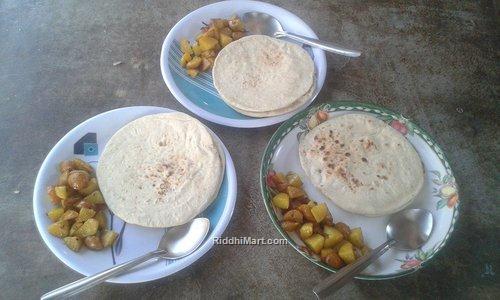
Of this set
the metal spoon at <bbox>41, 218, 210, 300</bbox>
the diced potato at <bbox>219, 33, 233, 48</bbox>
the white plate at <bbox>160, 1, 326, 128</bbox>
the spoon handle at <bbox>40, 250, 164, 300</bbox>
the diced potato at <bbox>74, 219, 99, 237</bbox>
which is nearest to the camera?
the spoon handle at <bbox>40, 250, 164, 300</bbox>

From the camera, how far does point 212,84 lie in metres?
2.08

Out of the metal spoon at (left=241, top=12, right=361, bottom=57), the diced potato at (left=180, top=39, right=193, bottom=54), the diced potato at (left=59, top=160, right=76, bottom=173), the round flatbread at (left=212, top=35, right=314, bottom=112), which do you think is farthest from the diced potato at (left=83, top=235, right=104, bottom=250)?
the metal spoon at (left=241, top=12, right=361, bottom=57)

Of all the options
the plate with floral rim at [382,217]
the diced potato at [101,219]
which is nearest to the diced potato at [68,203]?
the diced potato at [101,219]

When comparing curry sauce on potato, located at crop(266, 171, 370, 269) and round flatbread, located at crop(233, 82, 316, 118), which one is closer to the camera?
curry sauce on potato, located at crop(266, 171, 370, 269)

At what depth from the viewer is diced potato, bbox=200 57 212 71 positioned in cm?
210

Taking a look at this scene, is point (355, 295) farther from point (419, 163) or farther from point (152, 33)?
point (152, 33)

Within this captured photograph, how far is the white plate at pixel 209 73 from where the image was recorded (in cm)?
189

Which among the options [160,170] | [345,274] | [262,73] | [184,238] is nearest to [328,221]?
[345,274]

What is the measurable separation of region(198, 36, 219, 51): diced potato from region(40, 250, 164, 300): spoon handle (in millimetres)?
1206

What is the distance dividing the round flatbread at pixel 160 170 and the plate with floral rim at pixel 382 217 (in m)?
0.28

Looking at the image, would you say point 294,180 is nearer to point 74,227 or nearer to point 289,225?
point 289,225

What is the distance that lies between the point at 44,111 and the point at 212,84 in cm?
94

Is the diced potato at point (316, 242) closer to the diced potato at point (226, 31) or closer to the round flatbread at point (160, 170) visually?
the round flatbread at point (160, 170)

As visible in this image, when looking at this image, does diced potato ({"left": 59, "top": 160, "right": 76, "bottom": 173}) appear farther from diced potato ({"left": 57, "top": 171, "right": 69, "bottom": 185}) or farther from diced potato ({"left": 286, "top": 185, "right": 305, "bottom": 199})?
diced potato ({"left": 286, "top": 185, "right": 305, "bottom": 199})
